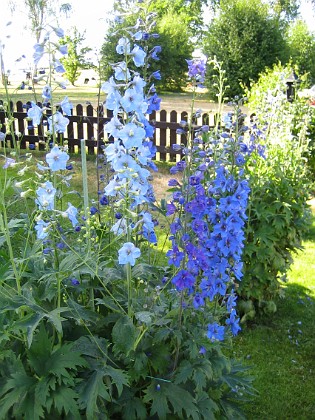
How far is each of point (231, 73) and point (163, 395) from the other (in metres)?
18.7

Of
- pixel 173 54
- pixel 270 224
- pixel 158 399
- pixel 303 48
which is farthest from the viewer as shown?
pixel 303 48

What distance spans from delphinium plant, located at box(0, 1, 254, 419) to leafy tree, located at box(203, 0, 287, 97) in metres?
17.3

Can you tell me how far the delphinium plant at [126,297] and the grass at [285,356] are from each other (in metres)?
0.82

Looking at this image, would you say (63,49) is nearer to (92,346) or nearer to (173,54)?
(92,346)

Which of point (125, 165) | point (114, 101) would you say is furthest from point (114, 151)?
point (114, 101)

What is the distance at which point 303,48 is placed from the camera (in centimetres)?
2525

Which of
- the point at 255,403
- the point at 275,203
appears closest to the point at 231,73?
the point at 275,203

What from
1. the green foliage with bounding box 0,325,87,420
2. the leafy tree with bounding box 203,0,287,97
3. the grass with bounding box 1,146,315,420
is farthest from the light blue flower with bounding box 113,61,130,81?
the leafy tree with bounding box 203,0,287,97

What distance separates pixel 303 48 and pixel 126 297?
2572cm

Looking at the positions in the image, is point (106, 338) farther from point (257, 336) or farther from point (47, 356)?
point (257, 336)

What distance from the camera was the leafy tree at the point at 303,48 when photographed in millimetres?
23864

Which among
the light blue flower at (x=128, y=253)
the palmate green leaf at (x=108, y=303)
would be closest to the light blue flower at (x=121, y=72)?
the light blue flower at (x=128, y=253)

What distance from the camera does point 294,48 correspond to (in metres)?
24.6

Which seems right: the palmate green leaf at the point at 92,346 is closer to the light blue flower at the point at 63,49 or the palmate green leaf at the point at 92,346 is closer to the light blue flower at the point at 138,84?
the light blue flower at the point at 138,84
